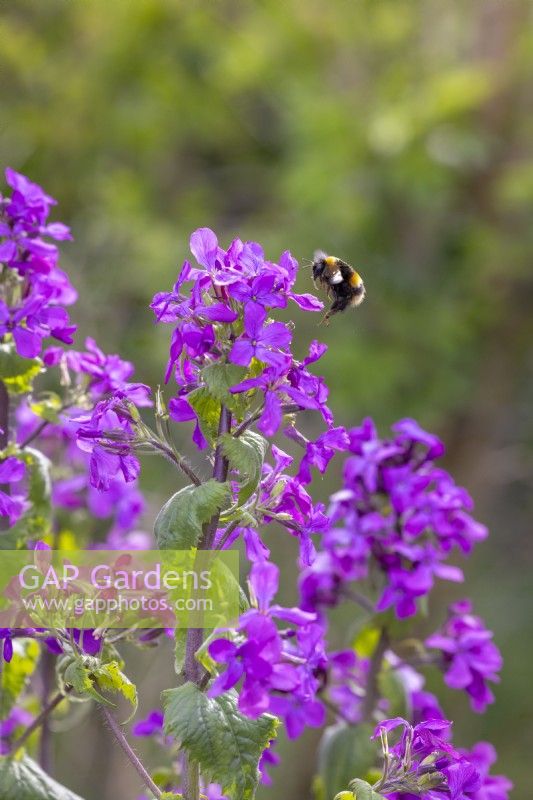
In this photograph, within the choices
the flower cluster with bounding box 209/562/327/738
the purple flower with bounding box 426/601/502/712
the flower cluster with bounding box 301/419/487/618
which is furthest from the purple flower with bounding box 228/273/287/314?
the purple flower with bounding box 426/601/502/712

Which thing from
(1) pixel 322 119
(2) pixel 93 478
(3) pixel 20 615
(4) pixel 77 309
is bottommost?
(3) pixel 20 615

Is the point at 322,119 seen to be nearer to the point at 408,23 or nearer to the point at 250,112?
the point at 408,23

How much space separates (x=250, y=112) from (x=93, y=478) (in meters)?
5.97

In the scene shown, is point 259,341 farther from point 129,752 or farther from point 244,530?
point 129,752

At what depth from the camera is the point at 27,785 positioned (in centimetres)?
124

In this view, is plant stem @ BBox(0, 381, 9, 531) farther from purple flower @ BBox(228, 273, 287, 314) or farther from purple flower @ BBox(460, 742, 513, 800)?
purple flower @ BBox(460, 742, 513, 800)

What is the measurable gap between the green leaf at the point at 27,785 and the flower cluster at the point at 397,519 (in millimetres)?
549

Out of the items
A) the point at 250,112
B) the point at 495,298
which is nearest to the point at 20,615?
the point at 495,298

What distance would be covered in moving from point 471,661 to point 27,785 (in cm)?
72

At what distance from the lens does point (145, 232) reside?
5.66 m

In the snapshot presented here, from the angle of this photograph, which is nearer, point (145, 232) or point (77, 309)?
point (77, 309)

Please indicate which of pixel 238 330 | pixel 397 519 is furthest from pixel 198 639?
pixel 397 519

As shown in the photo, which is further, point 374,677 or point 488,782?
point 374,677

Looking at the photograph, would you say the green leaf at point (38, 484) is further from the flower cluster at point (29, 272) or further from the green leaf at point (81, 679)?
the green leaf at point (81, 679)
